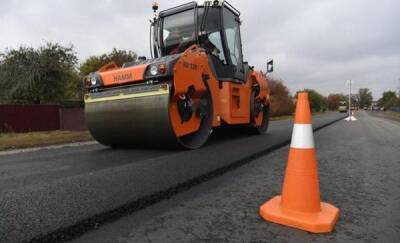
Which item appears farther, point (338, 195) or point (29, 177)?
point (29, 177)

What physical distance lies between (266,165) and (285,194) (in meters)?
1.86

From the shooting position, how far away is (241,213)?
Answer: 2285 mm

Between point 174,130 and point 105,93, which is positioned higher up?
point 105,93

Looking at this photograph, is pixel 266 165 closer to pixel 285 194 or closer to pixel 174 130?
pixel 174 130

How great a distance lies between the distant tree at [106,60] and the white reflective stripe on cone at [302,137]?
26.4 metres

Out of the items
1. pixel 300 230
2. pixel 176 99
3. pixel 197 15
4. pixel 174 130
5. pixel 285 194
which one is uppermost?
pixel 197 15

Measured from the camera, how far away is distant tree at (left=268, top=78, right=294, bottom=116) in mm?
35728

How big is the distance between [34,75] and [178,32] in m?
17.1

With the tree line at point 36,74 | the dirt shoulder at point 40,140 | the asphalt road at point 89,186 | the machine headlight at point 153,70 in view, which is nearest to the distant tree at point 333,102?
the tree line at point 36,74

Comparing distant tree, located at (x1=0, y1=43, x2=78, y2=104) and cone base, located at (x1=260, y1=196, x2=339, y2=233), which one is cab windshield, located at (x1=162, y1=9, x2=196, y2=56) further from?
distant tree, located at (x1=0, y1=43, x2=78, y2=104)

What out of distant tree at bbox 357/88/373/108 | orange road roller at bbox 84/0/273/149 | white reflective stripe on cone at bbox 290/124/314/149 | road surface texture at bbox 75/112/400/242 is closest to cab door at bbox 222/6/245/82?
orange road roller at bbox 84/0/273/149

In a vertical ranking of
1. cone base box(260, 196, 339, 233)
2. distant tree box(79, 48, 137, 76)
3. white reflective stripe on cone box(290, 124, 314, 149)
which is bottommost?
cone base box(260, 196, 339, 233)

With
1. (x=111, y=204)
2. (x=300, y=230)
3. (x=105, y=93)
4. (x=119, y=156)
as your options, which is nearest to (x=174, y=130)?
(x=119, y=156)

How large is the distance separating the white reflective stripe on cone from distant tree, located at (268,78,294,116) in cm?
3335
